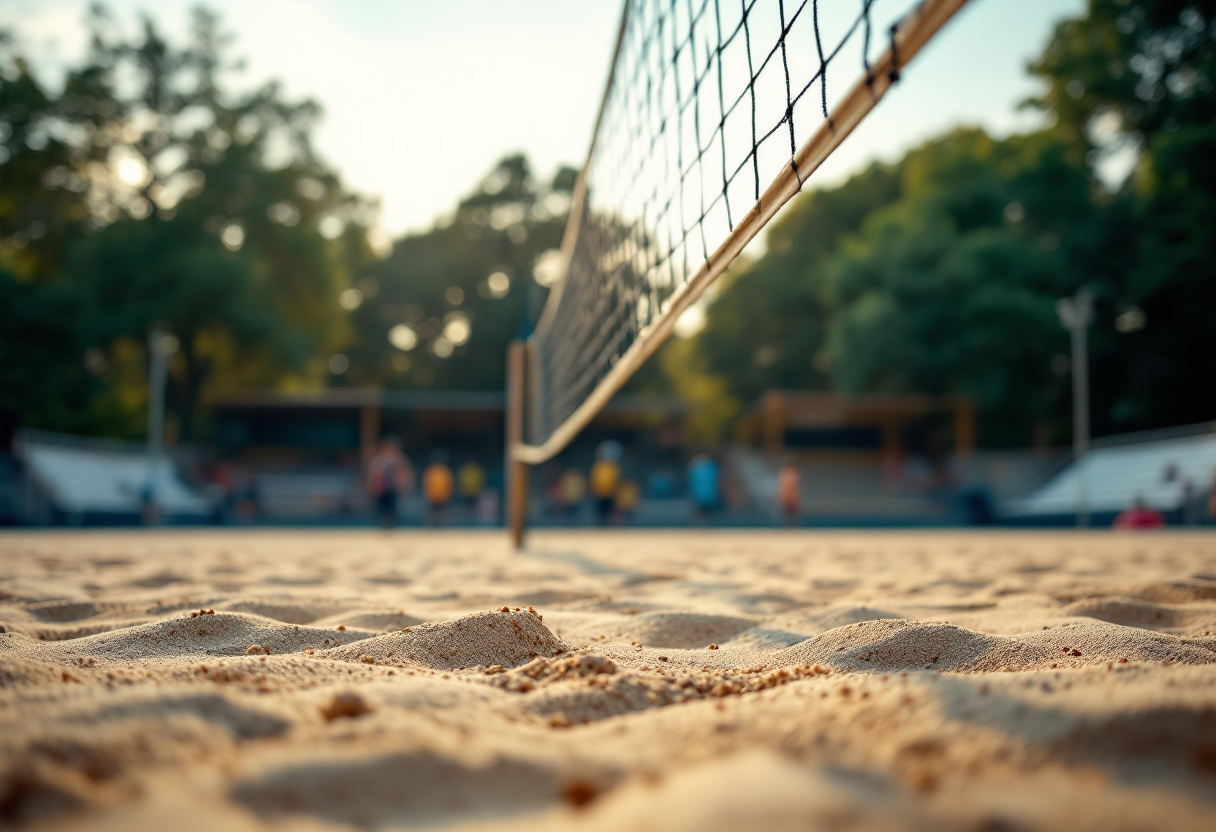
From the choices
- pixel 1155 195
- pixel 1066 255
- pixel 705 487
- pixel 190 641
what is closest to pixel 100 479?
pixel 705 487

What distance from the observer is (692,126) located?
117 inches

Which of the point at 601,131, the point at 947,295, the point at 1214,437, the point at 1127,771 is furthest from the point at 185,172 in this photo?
the point at 1127,771

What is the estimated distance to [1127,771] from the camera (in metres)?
0.91

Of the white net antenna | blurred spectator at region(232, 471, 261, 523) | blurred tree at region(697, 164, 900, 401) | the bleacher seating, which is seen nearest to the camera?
the white net antenna

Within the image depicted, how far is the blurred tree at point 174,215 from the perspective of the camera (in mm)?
21953

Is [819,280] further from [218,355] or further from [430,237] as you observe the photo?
[218,355]

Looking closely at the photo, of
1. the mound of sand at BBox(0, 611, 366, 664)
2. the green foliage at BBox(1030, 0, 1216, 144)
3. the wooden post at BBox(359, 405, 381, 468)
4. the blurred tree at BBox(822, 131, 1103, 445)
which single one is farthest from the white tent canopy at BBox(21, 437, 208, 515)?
the green foliage at BBox(1030, 0, 1216, 144)

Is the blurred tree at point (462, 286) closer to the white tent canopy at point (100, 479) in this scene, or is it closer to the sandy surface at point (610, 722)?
the white tent canopy at point (100, 479)

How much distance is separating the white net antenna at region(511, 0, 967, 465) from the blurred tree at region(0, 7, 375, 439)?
2055 centimetres

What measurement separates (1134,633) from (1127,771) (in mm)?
1120

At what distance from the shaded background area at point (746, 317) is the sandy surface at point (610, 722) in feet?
49.6

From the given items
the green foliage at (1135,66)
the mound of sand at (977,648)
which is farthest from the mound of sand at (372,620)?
the green foliage at (1135,66)

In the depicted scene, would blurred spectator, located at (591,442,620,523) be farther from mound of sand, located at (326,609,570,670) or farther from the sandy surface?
mound of sand, located at (326,609,570,670)

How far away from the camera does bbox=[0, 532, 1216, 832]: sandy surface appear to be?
2.86ft
